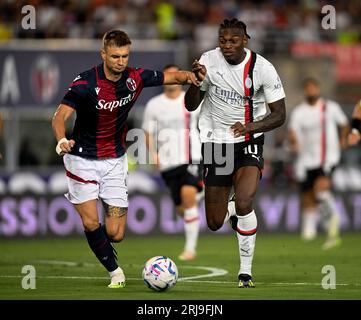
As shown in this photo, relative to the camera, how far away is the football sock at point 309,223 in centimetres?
2053

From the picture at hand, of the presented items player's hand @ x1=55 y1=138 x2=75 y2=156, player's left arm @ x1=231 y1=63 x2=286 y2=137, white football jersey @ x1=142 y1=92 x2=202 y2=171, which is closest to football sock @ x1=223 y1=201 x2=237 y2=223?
player's left arm @ x1=231 y1=63 x2=286 y2=137

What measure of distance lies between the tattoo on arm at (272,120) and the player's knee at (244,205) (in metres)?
0.73

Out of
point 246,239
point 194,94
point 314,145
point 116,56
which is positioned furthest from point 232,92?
point 314,145

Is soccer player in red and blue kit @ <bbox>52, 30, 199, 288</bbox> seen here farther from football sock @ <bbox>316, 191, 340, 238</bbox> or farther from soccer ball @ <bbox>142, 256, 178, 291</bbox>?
football sock @ <bbox>316, 191, 340, 238</bbox>

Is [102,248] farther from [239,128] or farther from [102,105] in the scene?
[239,128]

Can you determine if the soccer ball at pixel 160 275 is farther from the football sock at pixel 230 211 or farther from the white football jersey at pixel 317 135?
the white football jersey at pixel 317 135

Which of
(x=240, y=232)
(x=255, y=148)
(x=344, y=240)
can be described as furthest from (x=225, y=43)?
(x=344, y=240)

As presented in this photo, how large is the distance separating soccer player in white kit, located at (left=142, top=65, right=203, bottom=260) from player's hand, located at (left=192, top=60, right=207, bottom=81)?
4918 mm

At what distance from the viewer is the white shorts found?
11.3 meters

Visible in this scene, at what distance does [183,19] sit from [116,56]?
16.8 m

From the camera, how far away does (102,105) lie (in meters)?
11.3

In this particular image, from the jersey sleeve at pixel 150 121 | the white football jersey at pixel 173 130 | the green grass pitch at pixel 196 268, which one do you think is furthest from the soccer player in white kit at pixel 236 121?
the jersey sleeve at pixel 150 121
